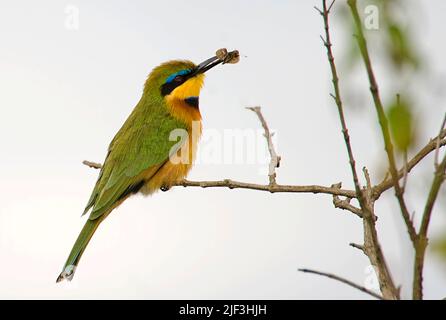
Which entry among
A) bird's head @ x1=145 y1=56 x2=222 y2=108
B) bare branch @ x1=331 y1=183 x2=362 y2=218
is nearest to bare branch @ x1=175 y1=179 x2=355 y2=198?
bare branch @ x1=331 y1=183 x2=362 y2=218

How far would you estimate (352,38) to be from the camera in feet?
2.65

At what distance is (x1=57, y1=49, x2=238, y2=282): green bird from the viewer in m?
3.85

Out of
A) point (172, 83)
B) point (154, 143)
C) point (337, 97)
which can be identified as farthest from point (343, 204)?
point (172, 83)

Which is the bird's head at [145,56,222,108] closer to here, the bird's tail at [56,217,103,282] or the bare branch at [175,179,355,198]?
the bird's tail at [56,217,103,282]

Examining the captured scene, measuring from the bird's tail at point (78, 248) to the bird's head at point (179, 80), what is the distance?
3.39ft

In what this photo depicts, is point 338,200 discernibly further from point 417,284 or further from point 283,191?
point 417,284

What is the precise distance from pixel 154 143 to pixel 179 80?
538mm

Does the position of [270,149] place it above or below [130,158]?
below

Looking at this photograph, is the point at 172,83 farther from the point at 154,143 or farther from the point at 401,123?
the point at 401,123

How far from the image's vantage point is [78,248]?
11.9 feet

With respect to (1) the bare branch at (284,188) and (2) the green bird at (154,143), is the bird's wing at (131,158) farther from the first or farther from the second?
(1) the bare branch at (284,188)

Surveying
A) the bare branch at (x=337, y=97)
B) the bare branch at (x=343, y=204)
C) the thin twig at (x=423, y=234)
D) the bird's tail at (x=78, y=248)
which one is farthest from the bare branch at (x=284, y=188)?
the thin twig at (x=423, y=234)

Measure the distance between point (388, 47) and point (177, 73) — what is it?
3794mm
